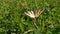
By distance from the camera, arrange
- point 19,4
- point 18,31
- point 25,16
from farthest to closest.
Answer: point 19,4 → point 25,16 → point 18,31

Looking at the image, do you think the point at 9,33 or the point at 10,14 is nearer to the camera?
the point at 9,33

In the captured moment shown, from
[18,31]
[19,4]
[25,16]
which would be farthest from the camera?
→ [19,4]

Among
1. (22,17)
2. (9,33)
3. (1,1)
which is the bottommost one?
(9,33)

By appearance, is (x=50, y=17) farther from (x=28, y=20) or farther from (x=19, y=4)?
(x=19, y=4)

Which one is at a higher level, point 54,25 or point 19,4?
point 19,4

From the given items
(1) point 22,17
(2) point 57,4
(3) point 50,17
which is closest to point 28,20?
(1) point 22,17

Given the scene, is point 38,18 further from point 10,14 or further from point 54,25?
point 10,14
